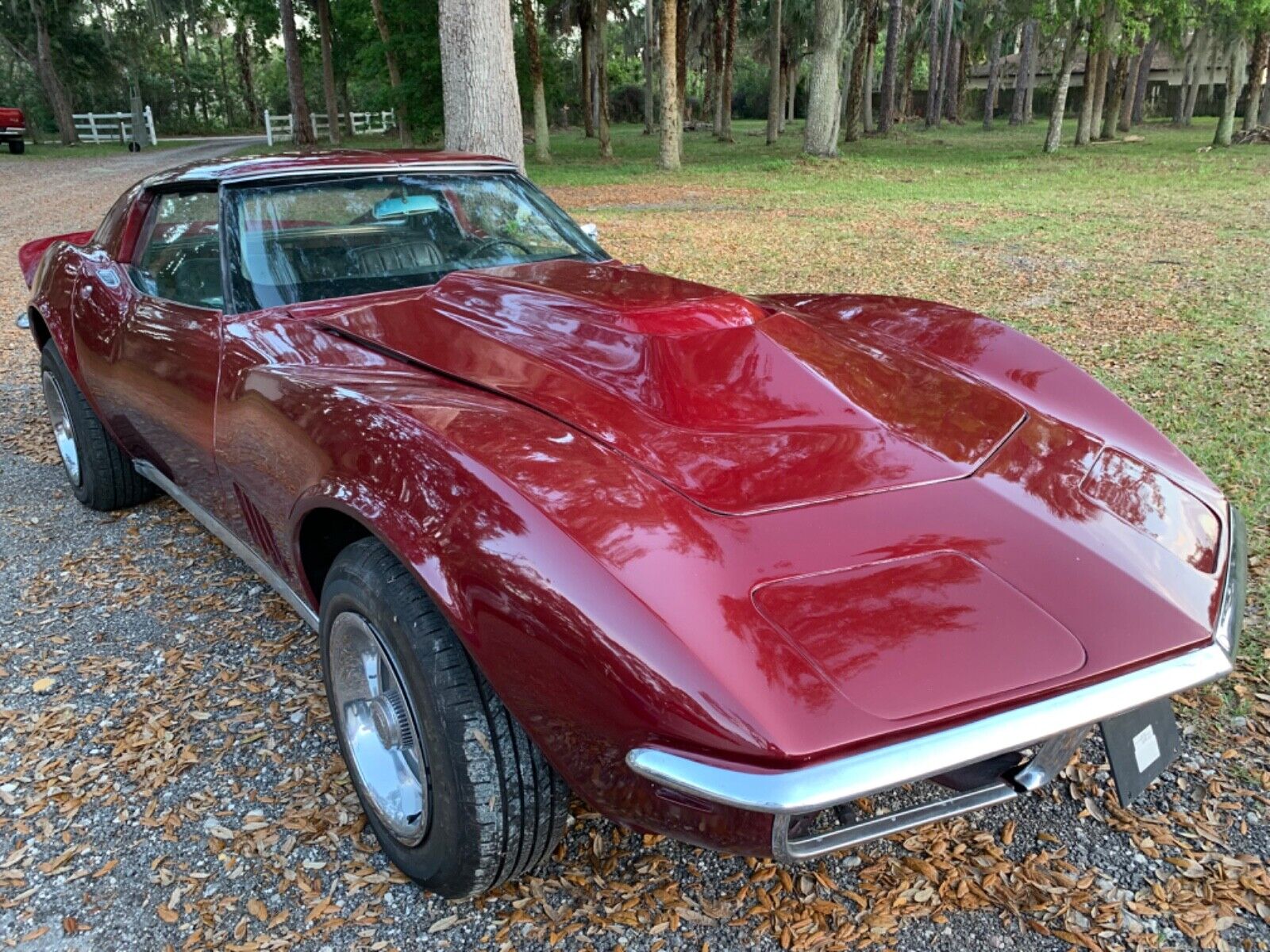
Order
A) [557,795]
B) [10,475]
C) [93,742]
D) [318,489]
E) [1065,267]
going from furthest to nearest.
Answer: [1065,267]
[10,475]
[93,742]
[318,489]
[557,795]

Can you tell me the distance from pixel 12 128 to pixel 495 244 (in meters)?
28.7

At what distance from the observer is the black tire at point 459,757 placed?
1.72m

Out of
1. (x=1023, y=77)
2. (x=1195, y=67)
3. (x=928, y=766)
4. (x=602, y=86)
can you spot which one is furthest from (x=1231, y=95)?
(x=928, y=766)

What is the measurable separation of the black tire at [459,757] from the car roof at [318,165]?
1777mm

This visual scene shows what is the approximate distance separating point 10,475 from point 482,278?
10.6 feet

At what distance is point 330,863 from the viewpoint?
7.00 feet

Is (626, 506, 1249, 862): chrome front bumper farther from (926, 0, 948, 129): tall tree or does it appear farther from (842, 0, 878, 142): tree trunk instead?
(926, 0, 948, 129): tall tree

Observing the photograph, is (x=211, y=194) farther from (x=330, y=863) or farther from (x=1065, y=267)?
(x=1065, y=267)

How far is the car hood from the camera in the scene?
1944 millimetres

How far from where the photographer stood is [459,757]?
5.61 feet

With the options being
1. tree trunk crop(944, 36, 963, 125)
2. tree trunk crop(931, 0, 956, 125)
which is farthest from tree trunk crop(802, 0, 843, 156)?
tree trunk crop(944, 36, 963, 125)

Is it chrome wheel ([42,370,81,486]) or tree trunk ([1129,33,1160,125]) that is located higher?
tree trunk ([1129,33,1160,125])

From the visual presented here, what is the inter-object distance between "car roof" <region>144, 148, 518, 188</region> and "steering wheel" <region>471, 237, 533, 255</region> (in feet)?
1.20

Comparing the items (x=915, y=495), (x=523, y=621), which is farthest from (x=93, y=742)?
(x=915, y=495)
